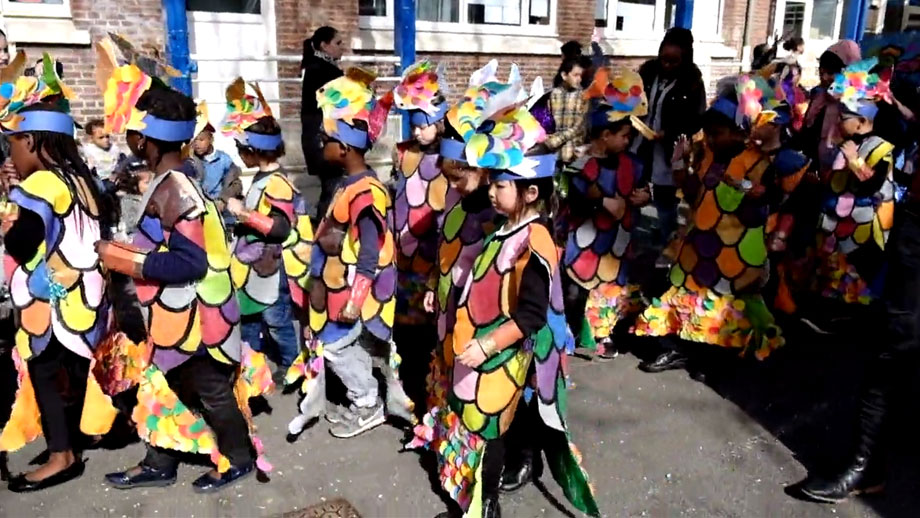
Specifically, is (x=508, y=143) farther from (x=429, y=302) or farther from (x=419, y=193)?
(x=419, y=193)

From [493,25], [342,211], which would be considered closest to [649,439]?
[342,211]

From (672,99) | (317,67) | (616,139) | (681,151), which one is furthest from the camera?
(317,67)

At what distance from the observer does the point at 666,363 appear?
16.1ft

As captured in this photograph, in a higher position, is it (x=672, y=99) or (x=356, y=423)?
(x=672, y=99)

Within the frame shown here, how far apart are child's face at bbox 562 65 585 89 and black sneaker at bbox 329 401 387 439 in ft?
16.9

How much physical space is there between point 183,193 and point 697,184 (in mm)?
2977

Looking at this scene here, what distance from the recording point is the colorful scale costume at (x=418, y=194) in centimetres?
449

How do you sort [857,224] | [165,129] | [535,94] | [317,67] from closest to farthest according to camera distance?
[165,129] < [535,94] < [857,224] < [317,67]

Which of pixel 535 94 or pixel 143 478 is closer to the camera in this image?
pixel 535 94

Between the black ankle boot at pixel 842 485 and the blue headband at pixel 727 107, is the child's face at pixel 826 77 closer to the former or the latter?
the blue headband at pixel 727 107

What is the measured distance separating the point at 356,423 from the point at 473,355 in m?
1.43

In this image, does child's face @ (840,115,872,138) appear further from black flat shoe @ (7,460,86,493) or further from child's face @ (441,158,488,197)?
black flat shoe @ (7,460,86,493)

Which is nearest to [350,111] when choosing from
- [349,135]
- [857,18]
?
[349,135]

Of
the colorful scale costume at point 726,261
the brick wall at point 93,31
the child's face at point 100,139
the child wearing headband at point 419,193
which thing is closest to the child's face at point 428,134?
the child wearing headband at point 419,193
